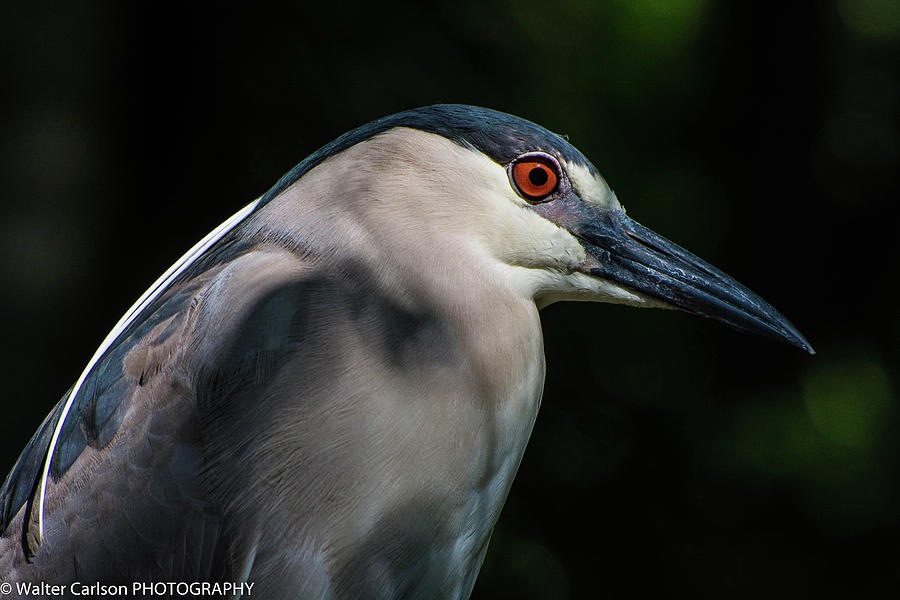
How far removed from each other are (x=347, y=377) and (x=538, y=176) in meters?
0.59

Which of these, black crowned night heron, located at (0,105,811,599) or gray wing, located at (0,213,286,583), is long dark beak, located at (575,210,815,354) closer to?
black crowned night heron, located at (0,105,811,599)

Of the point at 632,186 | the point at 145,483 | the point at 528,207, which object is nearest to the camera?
the point at 145,483

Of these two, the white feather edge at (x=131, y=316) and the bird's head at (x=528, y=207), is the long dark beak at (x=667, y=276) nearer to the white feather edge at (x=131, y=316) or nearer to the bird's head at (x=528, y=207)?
the bird's head at (x=528, y=207)

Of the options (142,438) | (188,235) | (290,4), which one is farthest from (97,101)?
(142,438)

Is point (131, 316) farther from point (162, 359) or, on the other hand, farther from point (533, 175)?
point (533, 175)

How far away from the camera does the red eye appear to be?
5.65 ft

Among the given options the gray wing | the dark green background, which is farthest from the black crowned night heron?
the dark green background

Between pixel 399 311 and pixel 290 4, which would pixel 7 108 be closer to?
pixel 290 4

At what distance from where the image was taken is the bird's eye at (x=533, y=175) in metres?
1.72

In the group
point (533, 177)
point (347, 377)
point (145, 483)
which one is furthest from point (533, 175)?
point (145, 483)

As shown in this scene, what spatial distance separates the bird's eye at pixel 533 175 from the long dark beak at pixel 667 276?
0.11 metres

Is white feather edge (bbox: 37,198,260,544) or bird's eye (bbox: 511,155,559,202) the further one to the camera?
bird's eye (bbox: 511,155,559,202)

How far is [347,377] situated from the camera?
1.46m

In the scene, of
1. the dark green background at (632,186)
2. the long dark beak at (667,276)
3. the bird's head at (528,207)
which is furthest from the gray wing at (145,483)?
the dark green background at (632,186)
